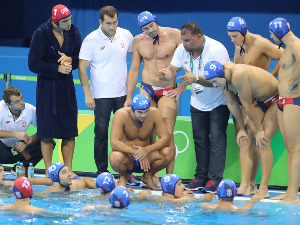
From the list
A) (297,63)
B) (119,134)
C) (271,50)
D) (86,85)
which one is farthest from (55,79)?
(297,63)

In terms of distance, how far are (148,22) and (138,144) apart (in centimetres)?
164

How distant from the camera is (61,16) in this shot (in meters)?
9.01

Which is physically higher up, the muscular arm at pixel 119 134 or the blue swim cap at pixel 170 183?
the muscular arm at pixel 119 134

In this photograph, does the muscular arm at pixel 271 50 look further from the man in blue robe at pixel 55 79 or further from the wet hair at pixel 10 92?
the wet hair at pixel 10 92

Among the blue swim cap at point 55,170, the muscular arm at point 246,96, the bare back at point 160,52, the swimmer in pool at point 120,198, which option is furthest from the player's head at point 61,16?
the swimmer in pool at point 120,198

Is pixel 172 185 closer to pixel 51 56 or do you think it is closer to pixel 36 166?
pixel 51 56

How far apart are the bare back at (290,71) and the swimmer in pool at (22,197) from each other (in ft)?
10.5

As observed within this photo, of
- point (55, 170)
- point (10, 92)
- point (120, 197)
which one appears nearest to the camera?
point (120, 197)

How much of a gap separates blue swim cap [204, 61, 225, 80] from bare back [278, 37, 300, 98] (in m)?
0.72

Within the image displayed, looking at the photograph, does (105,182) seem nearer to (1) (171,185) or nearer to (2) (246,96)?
(1) (171,185)

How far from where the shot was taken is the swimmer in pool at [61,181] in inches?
343

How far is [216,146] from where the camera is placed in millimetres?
9047

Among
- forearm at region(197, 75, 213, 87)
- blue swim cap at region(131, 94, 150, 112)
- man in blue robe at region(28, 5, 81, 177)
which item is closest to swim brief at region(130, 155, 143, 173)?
blue swim cap at region(131, 94, 150, 112)

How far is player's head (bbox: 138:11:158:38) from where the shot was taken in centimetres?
891
